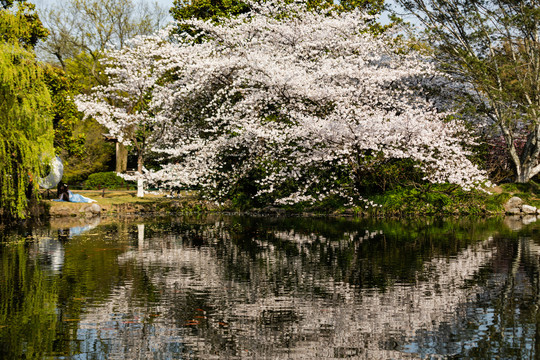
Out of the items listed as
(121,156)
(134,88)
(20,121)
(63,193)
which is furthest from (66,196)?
(121,156)

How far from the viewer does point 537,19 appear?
1120 inches

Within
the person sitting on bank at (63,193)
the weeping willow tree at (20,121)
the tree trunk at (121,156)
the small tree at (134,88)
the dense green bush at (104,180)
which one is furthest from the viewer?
the tree trunk at (121,156)

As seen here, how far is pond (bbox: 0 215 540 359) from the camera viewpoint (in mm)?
Answer: 6793

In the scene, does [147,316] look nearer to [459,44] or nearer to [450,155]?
[450,155]

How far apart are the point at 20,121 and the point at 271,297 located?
13.5 m

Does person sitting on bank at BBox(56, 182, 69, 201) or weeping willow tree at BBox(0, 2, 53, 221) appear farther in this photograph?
person sitting on bank at BBox(56, 182, 69, 201)

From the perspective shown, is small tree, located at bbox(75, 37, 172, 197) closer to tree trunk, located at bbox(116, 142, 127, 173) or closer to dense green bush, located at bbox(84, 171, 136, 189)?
dense green bush, located at bbox(84, 171, 136, 189)

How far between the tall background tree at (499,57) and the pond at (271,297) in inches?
518

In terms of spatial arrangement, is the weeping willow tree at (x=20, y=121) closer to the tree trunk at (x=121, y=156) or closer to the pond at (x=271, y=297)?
the pond at (x=271, y=297)

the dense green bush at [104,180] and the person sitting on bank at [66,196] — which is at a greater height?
the dense green bush at [104,180]

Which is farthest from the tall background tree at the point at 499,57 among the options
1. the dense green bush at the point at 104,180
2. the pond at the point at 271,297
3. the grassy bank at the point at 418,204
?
the dense green bush at the point at 104,180

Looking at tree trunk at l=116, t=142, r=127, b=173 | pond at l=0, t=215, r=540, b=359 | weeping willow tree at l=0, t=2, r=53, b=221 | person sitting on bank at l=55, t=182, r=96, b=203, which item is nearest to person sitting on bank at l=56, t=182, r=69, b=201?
person sitting on bank at l=55, t=182, r=96, b=203

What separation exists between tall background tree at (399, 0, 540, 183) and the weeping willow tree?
1954 cm

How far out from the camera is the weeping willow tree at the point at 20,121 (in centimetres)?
1892
